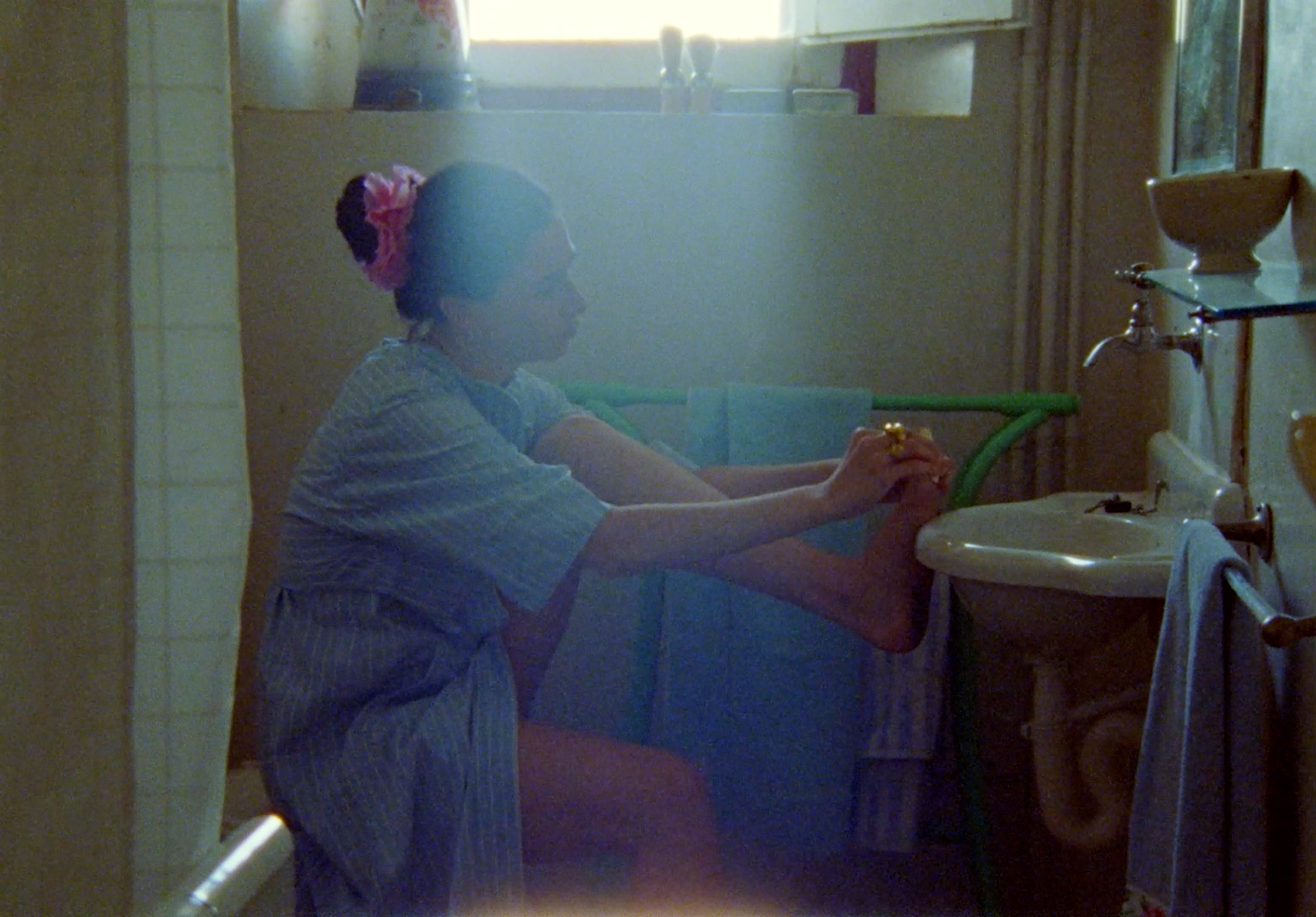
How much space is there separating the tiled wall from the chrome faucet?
88 cm

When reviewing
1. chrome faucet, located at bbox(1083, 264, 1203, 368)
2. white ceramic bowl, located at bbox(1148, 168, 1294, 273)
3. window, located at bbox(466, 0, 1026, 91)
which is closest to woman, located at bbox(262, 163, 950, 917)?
chrome faucet, located at bbox(1083, 264, 1203, 368)

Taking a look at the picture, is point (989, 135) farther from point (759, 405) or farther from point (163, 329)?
point (163, 329)

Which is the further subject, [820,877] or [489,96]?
[489,96]

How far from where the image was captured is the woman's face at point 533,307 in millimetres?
1479

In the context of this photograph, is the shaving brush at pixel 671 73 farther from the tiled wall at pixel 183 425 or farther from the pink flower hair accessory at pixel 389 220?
the tiled wall at pixel 183 425

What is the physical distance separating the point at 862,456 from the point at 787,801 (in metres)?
0.49

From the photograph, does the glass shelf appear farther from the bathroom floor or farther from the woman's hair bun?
the bathroom floor

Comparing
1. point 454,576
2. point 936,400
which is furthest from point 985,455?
point 454,576

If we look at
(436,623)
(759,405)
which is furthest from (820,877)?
(436,623)

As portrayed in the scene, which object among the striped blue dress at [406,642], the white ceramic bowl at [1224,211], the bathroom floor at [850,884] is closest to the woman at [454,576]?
the striped blue dress at [406,642]

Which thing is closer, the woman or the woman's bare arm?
the woman

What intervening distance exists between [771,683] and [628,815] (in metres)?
0.36

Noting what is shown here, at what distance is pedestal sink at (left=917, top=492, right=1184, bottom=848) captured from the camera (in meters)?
1.26

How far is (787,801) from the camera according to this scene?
1.66 meters
